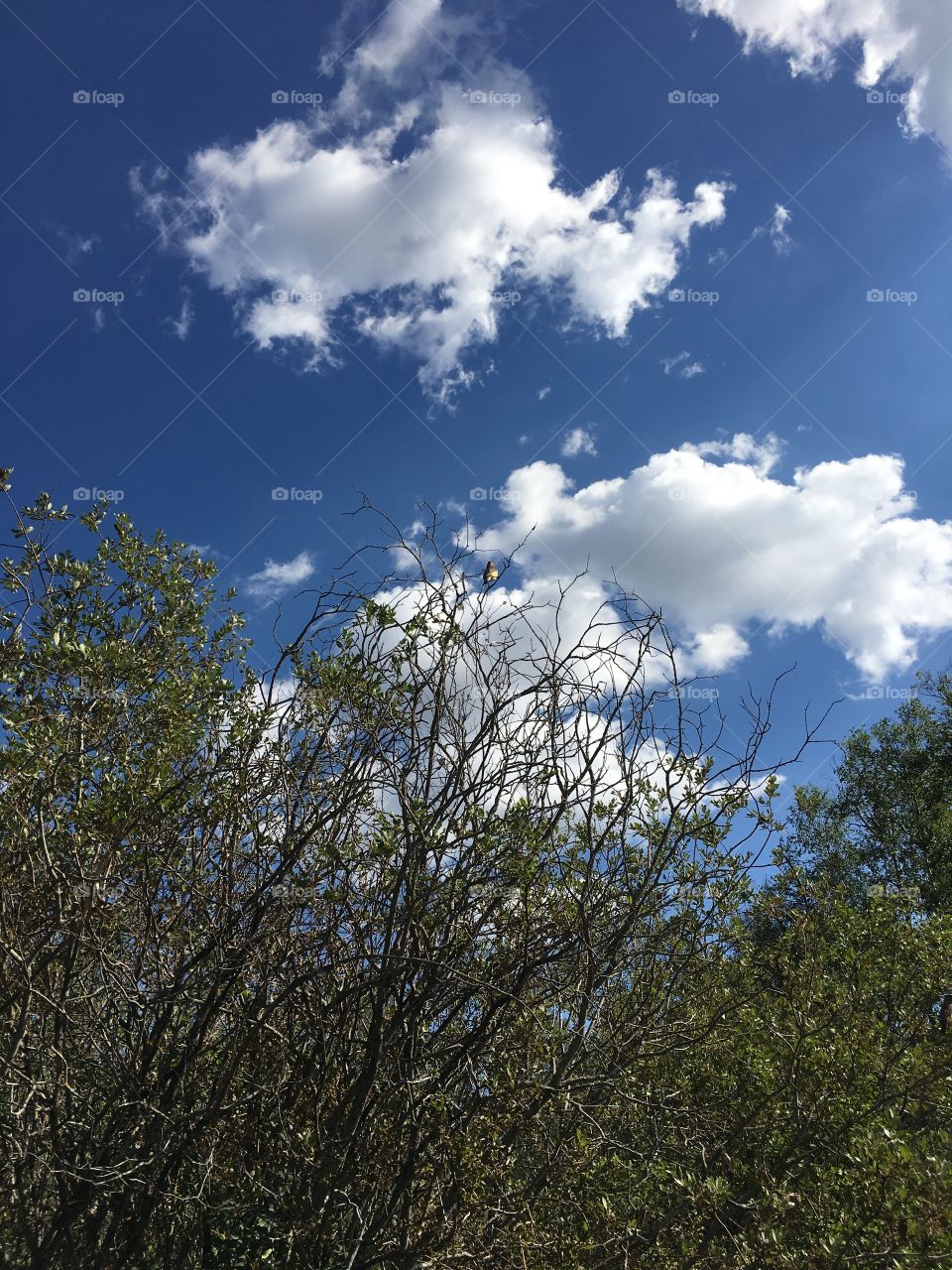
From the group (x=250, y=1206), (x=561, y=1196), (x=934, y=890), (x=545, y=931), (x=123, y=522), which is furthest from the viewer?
(x=934, y=890)

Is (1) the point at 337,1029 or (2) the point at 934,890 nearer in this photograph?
(1) the point at 337,1029

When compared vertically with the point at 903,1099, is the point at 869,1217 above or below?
below

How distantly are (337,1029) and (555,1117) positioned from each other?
3.33 ft

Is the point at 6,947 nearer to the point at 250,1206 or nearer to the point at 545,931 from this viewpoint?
the point at 250,1206

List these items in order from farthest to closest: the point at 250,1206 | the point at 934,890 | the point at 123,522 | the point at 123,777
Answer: the point at 934,890 < the point at 123,522 < the point at 123,777 < the point at 250,1206

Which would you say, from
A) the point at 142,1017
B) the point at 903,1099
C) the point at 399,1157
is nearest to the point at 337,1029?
the point at 399,1157

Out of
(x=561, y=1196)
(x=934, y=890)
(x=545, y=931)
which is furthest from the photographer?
(x=934, y=890)

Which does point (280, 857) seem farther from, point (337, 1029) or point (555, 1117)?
point (555, 1117)

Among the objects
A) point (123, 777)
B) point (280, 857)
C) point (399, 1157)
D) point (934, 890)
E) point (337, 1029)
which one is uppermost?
Answer: point (934, 890)

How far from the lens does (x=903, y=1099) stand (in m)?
4.93

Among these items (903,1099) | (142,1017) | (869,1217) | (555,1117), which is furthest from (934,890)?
(142,1017)

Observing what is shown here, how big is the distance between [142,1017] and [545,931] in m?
1.71

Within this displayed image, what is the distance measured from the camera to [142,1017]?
3.53 m

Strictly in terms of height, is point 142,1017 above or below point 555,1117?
below
